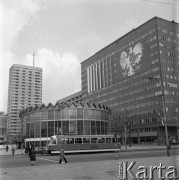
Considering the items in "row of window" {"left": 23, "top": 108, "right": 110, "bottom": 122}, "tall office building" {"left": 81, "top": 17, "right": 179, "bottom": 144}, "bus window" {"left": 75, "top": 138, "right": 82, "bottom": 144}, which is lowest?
"bus window" {"left": 75, "top": 138, "right": 82, "bottom": 144}

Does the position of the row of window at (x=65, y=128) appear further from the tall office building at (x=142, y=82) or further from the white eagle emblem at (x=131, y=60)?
Result: the white eagle emblem at (x=131, y=60)

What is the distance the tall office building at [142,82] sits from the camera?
330 ft

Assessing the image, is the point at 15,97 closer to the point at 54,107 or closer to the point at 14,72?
the point at 14,72

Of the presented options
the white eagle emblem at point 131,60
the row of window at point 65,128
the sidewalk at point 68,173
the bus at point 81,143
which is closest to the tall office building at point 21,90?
the white eagle emblem at point 131,60

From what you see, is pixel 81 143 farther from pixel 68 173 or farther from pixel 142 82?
pixel 142 82

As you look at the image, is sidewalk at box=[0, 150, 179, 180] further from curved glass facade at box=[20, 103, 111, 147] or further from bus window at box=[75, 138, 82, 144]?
curved glass facade at box=[20, 103, 111, 147]

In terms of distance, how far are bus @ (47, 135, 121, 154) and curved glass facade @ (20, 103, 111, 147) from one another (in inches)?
998

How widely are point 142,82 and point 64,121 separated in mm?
49065

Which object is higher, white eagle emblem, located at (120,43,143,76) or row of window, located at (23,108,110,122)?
white eagle emblem, located at (120,43,143,76)

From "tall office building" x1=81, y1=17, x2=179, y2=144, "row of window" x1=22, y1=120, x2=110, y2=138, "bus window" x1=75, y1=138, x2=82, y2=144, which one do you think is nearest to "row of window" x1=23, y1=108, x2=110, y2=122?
"row of window" x1=22, y1=120, x2=110, y2=138

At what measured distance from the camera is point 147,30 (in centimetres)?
11012

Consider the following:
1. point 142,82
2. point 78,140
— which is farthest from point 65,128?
point 142,82

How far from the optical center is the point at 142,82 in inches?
4370

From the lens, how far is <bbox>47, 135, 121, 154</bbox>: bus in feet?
141
